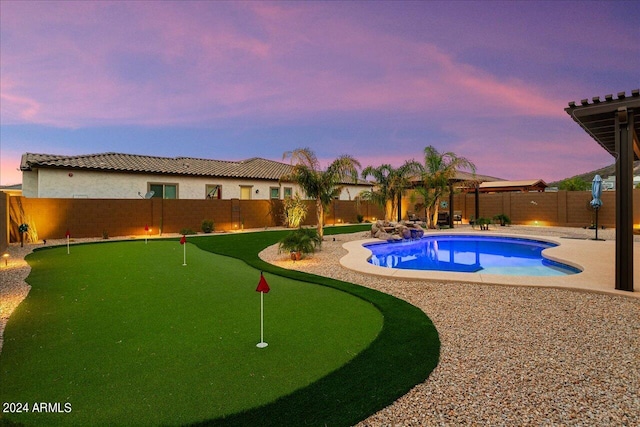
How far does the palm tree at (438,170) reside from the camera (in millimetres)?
18773

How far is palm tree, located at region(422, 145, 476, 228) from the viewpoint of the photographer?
18773 mm

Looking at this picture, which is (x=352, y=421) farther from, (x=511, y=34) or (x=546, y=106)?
(x=546, y=106)

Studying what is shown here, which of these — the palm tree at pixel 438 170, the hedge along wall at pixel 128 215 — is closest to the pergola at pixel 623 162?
the palm tree at pixel 438 170

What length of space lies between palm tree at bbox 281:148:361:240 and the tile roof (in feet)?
30.6

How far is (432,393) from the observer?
2748 millimetres

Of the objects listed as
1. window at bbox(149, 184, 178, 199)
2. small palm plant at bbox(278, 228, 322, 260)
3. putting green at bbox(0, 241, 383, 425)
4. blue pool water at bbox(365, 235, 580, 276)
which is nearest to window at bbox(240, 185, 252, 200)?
window at bbox(149, 184, 178, 199)

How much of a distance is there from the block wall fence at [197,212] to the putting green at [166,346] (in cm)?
831

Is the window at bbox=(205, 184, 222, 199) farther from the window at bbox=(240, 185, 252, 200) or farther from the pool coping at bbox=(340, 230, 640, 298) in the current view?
the pool coping at bbox=(340, 230, 640, 298)

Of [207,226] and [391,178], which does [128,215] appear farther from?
[391,178]

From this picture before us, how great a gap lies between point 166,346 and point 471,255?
11.3 metres

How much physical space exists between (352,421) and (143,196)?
19.2 metres

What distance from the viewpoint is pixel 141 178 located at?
60.2 feet

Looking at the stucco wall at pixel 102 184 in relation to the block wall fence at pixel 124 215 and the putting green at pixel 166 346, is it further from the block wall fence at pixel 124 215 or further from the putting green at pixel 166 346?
the putting green at pixel 166 346

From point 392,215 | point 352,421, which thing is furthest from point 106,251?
point 392,215
